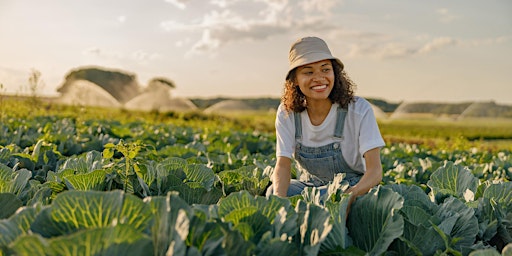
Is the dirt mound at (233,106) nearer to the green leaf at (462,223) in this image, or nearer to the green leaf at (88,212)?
the green leaf at (462,223)

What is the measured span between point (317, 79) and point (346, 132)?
0.46m

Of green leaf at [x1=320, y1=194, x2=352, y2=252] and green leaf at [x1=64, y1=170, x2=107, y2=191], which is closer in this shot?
green leaf at [x1=320, y1=194, x2=352, y2=252]

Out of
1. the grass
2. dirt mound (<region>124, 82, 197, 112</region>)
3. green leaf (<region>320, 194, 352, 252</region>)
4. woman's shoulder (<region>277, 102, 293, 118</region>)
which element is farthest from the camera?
dirt mound (<region>124, 82, 197, 112</region>)

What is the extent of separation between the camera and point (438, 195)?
2984 millimetres

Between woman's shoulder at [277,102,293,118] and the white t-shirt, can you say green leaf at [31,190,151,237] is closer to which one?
the white t-shirt

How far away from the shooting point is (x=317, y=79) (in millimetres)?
3428

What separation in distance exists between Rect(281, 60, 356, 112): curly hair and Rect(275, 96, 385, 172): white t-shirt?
5cm

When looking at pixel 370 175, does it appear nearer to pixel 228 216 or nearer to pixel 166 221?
pixel 228 216

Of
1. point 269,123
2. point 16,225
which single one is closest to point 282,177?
point 16,225

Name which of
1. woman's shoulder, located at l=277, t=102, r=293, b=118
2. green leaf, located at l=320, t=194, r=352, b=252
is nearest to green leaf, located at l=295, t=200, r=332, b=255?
green leaf, located at l=320, t=194, r=352, b=252

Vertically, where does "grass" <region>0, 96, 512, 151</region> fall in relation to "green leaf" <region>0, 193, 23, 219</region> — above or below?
below

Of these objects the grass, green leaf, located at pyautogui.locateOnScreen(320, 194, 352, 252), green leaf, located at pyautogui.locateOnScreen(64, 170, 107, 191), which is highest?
green leaf, located at pyautogui.locateOnScreen(64, 170, 107, 191)

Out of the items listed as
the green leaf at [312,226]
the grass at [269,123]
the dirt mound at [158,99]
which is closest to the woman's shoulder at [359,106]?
the green leaf at [312,226]

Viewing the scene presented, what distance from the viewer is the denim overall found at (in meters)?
3.57
